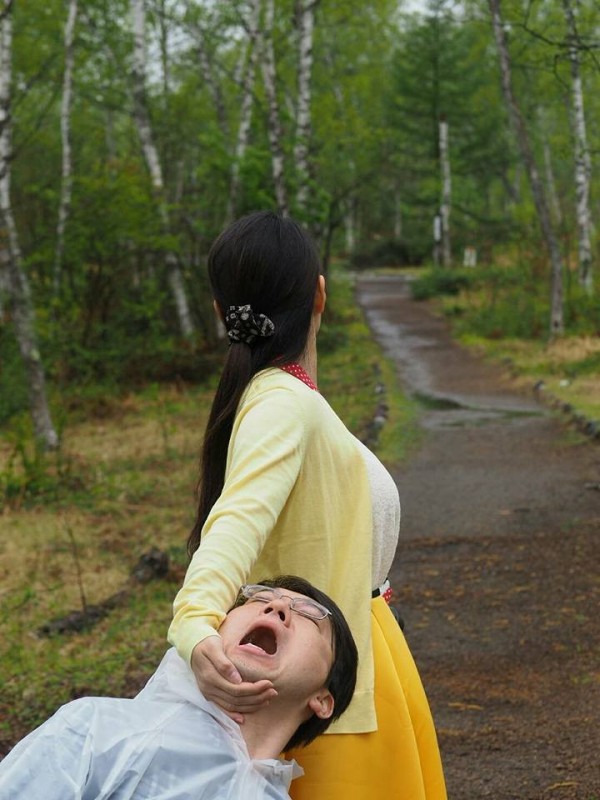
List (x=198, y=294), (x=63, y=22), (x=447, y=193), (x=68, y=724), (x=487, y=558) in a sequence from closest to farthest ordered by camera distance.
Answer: (x=68, y=724), (x=487, y=558), (x=198, y=294), (x=63, y=22), (x=447, y=193)

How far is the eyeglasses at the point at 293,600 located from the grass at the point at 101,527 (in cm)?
325

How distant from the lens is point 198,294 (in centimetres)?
2077

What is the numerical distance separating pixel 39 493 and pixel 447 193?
3025cm

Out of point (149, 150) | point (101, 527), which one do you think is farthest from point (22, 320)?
point (149, 150)

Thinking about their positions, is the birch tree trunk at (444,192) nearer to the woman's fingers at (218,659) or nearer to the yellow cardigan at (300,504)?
the yellow cardigan at (300,504)

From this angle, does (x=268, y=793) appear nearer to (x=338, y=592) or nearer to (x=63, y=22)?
(x=338, y=592)

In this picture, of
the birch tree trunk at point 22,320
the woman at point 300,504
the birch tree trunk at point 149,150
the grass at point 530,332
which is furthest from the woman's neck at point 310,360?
the birch tree trunk at point 149,150

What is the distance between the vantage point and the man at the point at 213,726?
1.69 metres

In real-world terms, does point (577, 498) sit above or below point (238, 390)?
below

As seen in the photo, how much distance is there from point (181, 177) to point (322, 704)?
25618mm

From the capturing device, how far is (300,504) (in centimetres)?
211

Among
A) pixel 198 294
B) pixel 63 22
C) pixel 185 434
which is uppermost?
pixel 63 22

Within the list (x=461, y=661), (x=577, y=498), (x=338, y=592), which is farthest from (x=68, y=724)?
(x=577, y=498)

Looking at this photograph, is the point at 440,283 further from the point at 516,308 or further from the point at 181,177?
the point at 516,308
